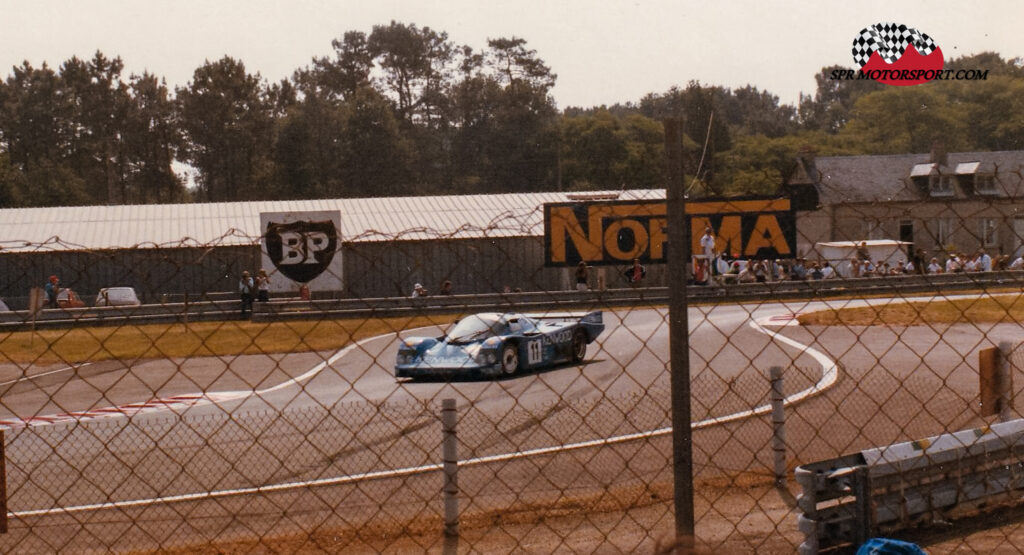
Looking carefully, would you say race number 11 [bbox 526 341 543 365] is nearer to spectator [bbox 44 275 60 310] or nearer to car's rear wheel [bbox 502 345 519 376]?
car's rear wheel [bbox 502 345 519 376]

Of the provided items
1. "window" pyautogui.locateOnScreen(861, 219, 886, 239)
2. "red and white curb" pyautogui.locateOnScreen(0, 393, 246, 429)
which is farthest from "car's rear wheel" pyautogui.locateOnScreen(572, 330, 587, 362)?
"window" pyautogui.locateOnScreen(861, 219, 886, 239)

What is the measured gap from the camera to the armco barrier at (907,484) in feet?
14.8

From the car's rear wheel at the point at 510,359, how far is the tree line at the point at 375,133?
50.0m

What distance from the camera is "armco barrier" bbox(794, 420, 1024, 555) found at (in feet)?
14.8

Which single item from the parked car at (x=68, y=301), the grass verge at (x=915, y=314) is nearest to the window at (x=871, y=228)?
the parked car at (x=68, y=301)

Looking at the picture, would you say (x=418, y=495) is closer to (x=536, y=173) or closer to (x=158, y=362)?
(x=158, y=362)

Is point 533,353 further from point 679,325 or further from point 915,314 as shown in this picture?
point 679,325

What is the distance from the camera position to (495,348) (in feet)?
49.4

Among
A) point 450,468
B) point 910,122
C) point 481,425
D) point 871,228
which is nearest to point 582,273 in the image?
point 450,468

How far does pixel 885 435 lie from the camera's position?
31.2 feet

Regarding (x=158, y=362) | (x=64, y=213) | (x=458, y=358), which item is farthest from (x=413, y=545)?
(x=64, y=213)

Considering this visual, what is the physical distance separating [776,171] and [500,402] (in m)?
72.8

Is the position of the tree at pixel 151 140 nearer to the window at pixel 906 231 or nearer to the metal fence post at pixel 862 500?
the window at pixel 906 231

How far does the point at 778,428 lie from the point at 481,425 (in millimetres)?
4050
